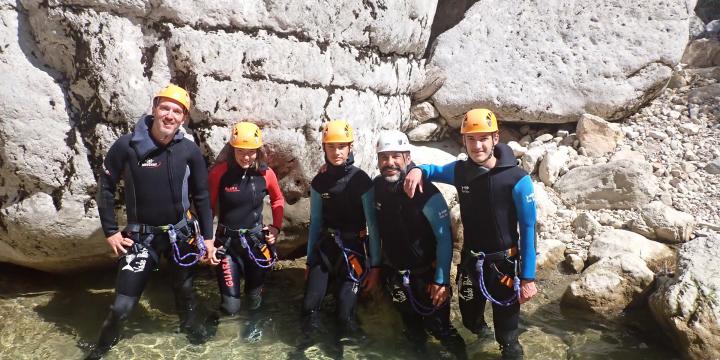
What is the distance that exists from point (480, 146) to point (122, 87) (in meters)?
3.57

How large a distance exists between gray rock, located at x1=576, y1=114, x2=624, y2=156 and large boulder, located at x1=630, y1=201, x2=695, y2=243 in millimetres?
1628

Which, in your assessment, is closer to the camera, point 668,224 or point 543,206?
point 668,224

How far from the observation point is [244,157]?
208 inches

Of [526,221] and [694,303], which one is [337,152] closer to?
[526,221]

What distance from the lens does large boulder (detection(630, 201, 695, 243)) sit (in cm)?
Answer: 669

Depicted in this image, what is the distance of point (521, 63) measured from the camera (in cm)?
879

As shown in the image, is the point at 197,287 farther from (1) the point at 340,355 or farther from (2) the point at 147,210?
(1) the point at 340,355

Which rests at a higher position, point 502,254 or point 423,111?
point 423,111

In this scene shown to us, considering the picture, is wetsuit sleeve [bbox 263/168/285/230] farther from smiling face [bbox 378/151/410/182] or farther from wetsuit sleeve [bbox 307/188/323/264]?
smiling face [bbox 378/151/410/182]

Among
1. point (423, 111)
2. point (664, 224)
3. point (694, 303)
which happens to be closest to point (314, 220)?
point (694, 303)

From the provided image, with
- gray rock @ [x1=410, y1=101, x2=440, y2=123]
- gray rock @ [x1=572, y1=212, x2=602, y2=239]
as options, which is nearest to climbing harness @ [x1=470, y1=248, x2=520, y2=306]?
gray rock @ [x1=572, y1=212, x2=602, y2=239]

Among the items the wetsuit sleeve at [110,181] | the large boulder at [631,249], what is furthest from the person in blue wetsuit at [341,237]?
the large boulder at [631,249]

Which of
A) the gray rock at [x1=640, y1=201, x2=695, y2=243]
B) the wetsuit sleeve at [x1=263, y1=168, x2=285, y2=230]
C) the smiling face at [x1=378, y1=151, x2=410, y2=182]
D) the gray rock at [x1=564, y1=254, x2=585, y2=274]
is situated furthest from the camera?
the gray rock at [x1=640, y1=201, x2=695, y2=243]

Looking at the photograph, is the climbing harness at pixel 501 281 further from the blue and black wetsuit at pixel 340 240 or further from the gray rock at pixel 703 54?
the gray rock at pixel 703 54
